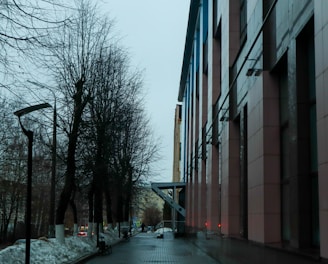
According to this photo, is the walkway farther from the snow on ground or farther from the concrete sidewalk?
the snow on ground

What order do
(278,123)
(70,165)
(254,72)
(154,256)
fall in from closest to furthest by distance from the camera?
(278,123) → (254,72) → (70,165) → (154,256)

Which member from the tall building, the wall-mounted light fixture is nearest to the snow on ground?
the tall building

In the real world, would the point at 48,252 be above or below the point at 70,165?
below

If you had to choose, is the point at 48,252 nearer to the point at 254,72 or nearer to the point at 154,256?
the point at 154,256

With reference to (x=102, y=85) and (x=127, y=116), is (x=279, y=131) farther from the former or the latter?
(x=127, y=116)

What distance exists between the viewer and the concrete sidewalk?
32.5 ft

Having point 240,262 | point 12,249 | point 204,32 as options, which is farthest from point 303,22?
point 204,32

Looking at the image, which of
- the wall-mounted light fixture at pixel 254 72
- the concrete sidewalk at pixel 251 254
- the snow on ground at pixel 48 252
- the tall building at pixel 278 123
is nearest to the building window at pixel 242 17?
the tall building at pixel 278 123

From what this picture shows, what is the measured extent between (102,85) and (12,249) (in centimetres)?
1378

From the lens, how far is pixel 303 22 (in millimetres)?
10625

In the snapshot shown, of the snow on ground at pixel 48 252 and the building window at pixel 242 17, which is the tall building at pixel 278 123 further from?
the snow on ground at pixel 48 252

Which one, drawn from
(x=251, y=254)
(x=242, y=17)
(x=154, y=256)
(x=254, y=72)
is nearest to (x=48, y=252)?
(x=154, y=256)

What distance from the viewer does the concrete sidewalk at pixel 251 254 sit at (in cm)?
989

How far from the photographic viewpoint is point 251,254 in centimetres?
1453
